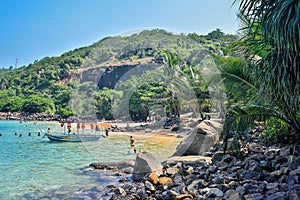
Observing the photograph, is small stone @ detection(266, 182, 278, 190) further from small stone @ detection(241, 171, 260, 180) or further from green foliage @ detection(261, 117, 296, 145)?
green foliage @ detection(261, 117, 296, 145)

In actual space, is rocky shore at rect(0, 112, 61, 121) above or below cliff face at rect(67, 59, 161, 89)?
below

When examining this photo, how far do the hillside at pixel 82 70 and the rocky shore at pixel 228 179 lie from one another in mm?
15983

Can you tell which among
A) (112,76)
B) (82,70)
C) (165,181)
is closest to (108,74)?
(112,76)

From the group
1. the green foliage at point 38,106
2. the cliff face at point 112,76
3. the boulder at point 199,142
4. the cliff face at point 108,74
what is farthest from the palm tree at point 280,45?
the green foliage at point 38,106

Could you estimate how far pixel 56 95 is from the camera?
6731cm

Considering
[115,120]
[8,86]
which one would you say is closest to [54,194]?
[115,120]

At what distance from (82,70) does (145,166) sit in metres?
53.0

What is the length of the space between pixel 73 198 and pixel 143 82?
24333 millimetres

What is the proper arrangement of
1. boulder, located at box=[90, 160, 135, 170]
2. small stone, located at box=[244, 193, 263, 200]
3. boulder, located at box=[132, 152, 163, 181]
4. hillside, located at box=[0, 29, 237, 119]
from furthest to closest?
hillside, located at box=[0, 29, 237, 119] < boulder, located at box=[90, 160, 135, 170] < boulder, located at box=[132, 152, 163, 181] < small stone, located at box=[244, 193, 263, 200]

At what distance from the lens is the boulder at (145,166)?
9930 millimetres

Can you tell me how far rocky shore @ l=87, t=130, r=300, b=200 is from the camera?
18.1 ft

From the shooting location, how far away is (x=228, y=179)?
661 cm

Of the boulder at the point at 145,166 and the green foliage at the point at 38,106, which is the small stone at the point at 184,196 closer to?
the boulder at the point at 145,166

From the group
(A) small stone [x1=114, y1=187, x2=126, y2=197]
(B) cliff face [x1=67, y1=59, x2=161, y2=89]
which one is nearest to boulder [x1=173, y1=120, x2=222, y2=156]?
(A) small stone [x1=114, y1=187, x2=126, y2=197]
